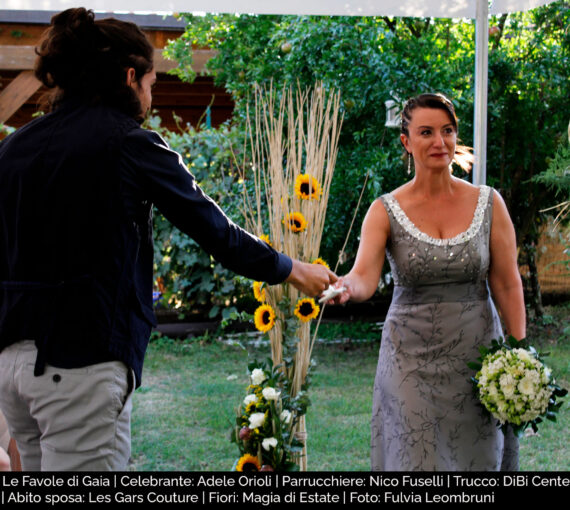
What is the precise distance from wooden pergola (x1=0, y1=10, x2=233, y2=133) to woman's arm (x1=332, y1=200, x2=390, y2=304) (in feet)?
11.6

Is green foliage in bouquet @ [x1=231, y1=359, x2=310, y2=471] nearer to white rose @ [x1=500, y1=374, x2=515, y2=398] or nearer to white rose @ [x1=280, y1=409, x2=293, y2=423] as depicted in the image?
white rose @ [x1=280, y1=409, x2=293, y2=423]

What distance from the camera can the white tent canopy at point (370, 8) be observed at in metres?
2.58

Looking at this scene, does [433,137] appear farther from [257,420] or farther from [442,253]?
[257,420]

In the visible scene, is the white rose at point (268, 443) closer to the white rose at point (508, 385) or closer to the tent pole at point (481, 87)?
the white rose at point (508, 385)

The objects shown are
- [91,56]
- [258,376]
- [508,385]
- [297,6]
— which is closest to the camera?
[91,56]

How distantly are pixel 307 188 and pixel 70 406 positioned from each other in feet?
4.22

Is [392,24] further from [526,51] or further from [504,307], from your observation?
[504,307]

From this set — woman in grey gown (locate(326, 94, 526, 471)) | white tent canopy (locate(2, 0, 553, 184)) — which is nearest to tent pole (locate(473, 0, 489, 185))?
white tent canopy (locate(2, 0, 553, 184))

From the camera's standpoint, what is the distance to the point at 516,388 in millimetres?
1955

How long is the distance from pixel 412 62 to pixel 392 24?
4.07ft

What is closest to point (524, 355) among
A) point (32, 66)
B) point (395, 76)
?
point (395, 76)

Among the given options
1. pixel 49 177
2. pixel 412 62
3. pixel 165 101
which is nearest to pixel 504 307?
pixel 49 177

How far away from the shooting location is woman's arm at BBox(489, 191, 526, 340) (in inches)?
86.1

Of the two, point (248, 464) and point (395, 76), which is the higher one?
point (395, 76)
